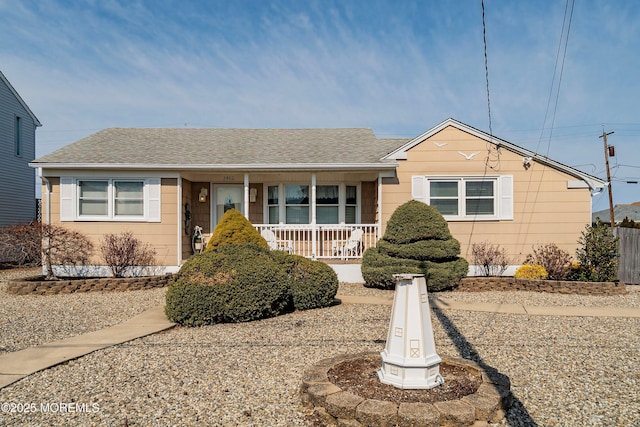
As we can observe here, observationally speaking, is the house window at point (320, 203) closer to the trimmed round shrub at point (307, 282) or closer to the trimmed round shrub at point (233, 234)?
the trimmed round shrub at point (233, 234)

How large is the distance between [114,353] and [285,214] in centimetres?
870

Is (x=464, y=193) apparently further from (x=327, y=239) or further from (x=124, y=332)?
(x=124, y=332)

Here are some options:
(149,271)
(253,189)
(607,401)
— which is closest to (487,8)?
(607,401)

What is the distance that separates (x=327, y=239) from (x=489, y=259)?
444 centimetres

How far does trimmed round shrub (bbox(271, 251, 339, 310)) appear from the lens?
8.27 metres

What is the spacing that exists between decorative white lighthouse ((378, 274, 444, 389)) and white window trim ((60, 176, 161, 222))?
9.93m

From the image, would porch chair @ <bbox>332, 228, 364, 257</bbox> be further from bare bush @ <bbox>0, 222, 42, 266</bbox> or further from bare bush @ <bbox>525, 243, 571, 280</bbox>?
bare bush @ <bbox>0, 222, 42, 266</bbox>

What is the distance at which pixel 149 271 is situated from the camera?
1252 cm

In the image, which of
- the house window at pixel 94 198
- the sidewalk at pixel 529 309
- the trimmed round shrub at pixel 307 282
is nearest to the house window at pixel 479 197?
the sidewalk at pixel 529 309

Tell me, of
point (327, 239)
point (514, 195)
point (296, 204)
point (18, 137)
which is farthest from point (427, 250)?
point (18, 137)

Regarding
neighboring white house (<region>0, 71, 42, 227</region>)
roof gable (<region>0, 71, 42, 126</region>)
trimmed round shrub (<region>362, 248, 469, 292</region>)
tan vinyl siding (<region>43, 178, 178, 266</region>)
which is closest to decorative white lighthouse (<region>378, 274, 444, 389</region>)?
trimmed round shrub (<region>362, 248, 469, 292</region>)

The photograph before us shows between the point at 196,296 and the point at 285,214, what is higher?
the point at 285,214

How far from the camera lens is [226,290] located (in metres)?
7.28

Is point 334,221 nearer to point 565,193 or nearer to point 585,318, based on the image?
point 565,193
